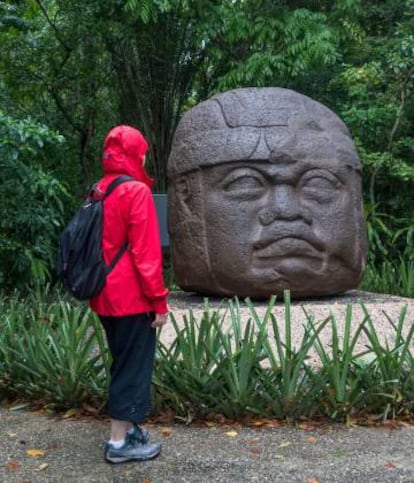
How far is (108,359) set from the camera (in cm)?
440

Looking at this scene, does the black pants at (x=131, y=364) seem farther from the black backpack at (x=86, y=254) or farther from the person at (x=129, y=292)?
the black backpack at (x=86, y=254)

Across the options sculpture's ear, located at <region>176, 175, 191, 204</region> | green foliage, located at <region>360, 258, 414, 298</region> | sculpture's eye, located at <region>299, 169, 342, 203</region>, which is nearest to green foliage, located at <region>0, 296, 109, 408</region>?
sculpture's ear, located at <region>176, 175, 191, 204</region>

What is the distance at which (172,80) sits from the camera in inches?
467

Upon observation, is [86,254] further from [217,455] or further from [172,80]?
[172,80]

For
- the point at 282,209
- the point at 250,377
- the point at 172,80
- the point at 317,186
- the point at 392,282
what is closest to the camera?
the point at 250,377

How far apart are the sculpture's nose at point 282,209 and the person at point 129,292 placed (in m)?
2.53

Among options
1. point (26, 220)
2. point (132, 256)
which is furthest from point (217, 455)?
point (26, 220)

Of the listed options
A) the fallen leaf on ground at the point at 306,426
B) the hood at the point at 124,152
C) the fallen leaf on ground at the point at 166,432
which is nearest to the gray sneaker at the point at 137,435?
the fallen leaf on ground at the point at 166,432

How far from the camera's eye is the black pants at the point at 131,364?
3.36 m

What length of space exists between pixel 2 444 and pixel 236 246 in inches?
103

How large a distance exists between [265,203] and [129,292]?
285 centimetres

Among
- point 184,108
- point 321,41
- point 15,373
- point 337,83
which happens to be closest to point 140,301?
point 15,373

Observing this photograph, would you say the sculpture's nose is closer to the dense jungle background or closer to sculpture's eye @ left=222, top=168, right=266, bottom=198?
sculpture's eye @ left=222, top=168, right=266, bottom=198

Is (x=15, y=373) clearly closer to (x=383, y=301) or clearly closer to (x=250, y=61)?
(x=383, y=301)
